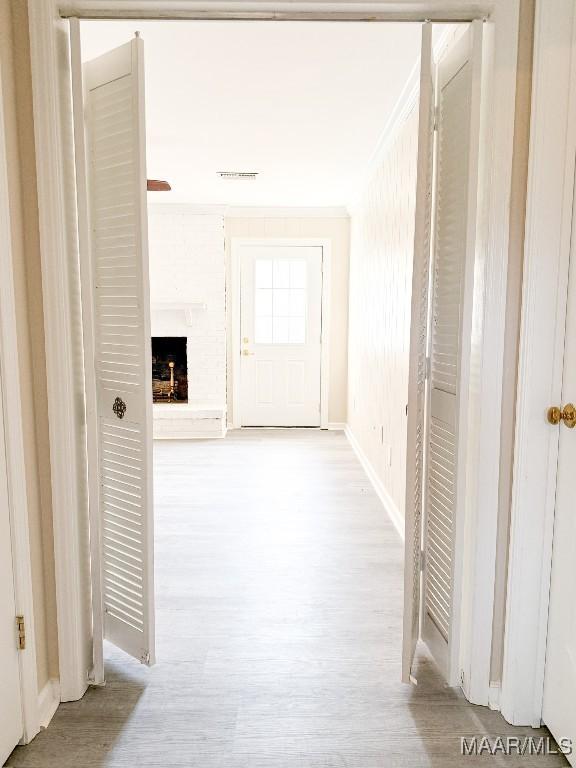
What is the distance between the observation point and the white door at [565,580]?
1652mm

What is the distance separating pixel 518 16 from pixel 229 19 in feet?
2.85

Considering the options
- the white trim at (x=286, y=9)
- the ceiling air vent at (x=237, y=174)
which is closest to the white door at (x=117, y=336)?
the white trim at (x=286, y=9)

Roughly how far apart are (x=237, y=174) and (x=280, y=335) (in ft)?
6.95

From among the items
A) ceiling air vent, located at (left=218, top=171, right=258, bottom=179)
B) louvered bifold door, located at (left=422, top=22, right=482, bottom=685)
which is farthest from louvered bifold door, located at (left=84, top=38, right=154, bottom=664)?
ceiling air vent, located at (left=218, top=171, right=258, bottom=179)

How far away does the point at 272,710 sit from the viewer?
1.87m

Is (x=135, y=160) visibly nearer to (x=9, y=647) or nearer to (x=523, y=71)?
(x=523, y=71)

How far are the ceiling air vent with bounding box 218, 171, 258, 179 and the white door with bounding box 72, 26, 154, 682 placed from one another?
3.08m

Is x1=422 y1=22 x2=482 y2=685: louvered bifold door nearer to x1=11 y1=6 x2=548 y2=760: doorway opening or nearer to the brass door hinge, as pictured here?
x1=11 y1=6 x2=548 y2=760: doorway opening

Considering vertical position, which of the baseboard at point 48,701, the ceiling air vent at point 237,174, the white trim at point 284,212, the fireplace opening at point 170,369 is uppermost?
the ceiling air vent at point 237,174

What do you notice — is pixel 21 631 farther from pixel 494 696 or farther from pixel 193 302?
pixel 193 302

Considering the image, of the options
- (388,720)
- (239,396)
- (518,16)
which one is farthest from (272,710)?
(239,396)

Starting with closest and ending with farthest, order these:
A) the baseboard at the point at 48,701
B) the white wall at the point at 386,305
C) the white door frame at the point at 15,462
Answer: the white door frame at the point at 15,462 → the baseboard at the point at 48,701 → the white wall at the point at 386,305

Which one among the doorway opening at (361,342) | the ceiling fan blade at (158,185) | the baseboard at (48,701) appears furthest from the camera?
the ceiling fan blade at (158,185)

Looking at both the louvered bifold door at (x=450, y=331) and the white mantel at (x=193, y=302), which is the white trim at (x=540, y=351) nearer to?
the louvered bifold door at (x=450, y=331)
